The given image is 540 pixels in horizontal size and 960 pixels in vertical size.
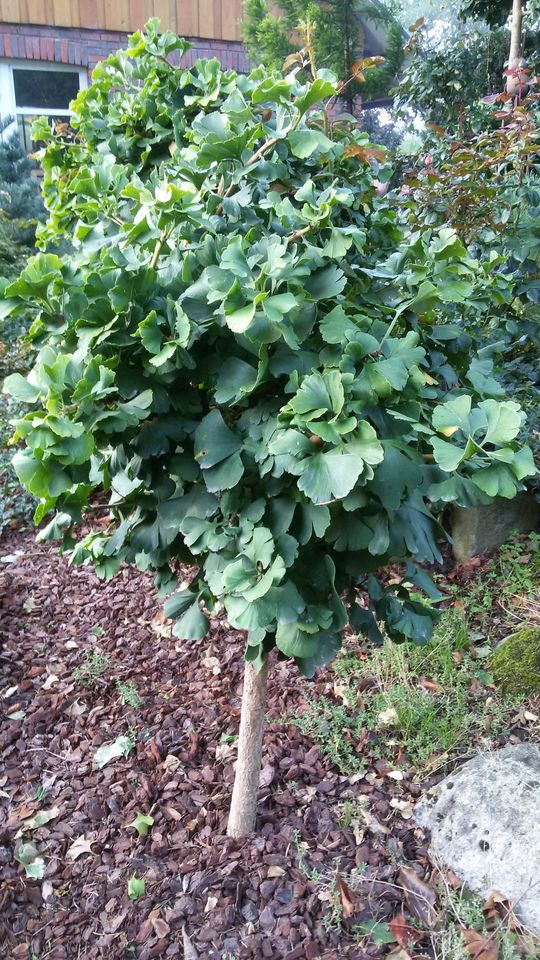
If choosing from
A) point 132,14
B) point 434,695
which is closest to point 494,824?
point 434,695

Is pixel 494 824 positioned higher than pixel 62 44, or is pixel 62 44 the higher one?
pixel 62 44

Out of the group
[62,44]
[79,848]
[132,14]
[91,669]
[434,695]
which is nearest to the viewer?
[79,848]

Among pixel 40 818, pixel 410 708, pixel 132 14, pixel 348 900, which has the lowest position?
pixel 40 818

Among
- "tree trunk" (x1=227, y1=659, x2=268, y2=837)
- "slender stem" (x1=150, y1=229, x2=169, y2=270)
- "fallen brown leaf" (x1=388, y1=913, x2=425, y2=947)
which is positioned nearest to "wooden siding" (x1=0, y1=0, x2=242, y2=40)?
"slender stem" (x1=150, y1=229, x2=169, y2=270)

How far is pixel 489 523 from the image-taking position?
11.1 feet

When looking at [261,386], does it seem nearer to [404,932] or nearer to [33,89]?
[404,932]

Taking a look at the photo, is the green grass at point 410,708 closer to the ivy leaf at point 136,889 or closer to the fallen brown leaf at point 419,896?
the fallen brown leaf at point 419,896

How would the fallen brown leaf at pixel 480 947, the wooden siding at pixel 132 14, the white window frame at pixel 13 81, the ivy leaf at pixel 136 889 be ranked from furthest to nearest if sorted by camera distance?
the white window frame at pixel 13 81, the wooden siding at pixel 132 14, the ivy leaf at pixel 136 889, the fallen brown leaf at pixel 480 947

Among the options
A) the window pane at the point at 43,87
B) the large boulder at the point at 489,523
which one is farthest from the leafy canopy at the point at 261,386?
the window pane at the point at 43,87

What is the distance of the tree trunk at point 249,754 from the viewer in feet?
5.95

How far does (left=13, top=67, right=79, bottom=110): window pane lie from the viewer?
24.5ft

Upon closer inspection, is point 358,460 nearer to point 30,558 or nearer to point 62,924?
point 62,924

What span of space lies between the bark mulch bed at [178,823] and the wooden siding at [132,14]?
7.06 meters

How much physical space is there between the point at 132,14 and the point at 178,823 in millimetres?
8221
